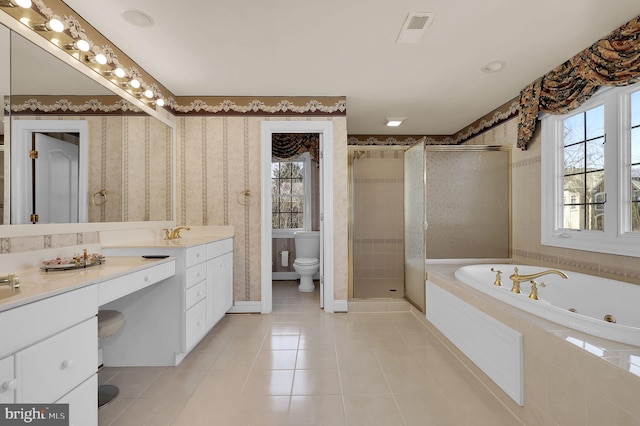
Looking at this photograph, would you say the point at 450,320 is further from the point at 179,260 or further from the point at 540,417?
the point at 179,260

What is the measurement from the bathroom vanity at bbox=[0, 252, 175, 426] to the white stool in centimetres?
26

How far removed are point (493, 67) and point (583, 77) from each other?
0.62 meters

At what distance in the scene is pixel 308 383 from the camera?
6.21 ft

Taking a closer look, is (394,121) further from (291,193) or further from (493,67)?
(291,193)

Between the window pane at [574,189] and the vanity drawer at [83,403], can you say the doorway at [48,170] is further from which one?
the window pane at [574,189]

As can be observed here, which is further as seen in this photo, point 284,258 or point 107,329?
point 284,258

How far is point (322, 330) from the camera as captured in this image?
2.74 m

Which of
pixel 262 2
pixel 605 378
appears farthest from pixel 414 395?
pixel 262 2

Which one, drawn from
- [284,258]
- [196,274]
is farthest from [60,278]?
[284,258]

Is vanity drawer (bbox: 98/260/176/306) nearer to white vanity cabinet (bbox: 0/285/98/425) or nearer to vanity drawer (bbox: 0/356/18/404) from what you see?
white vanity cabinet (bbox: 0/285/98/425)

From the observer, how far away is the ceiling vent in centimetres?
185

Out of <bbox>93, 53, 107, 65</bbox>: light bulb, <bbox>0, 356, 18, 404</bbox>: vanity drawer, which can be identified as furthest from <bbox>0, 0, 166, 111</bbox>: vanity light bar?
<bbox>0, 356, 18, 404</bbox>: vanity drawer

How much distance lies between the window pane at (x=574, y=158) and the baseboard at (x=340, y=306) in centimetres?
243

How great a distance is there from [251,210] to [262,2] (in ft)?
6.36
